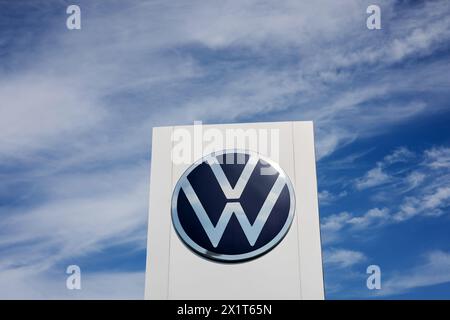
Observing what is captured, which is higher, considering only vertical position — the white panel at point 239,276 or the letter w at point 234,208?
the letter w at point 234,208

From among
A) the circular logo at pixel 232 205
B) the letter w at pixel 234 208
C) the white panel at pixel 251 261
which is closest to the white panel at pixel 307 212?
the white panel at pixel 251 261

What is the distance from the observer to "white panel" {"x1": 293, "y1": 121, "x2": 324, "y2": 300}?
9.95 m

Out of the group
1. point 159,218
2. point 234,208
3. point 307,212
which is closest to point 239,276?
point 234,208

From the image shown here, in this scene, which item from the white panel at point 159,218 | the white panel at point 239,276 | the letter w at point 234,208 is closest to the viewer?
the white panel at point 239,276

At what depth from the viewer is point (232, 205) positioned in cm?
1066

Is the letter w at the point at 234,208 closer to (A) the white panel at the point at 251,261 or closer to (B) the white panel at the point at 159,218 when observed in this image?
(A) the white panel at the point at 251,261

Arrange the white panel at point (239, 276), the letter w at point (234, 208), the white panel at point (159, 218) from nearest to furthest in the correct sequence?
the white panel at point (239, 276) < the white panel at point (159, 218) < the letter w at point (234, 208)

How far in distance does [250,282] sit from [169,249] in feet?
6.97

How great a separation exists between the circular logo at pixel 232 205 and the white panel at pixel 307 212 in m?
0.34

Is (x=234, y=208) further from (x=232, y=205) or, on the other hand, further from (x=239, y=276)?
(x=239, y=276)

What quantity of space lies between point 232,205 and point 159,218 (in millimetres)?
1885

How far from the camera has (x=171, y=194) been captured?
1099 centimetres

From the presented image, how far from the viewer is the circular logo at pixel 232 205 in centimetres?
1030
